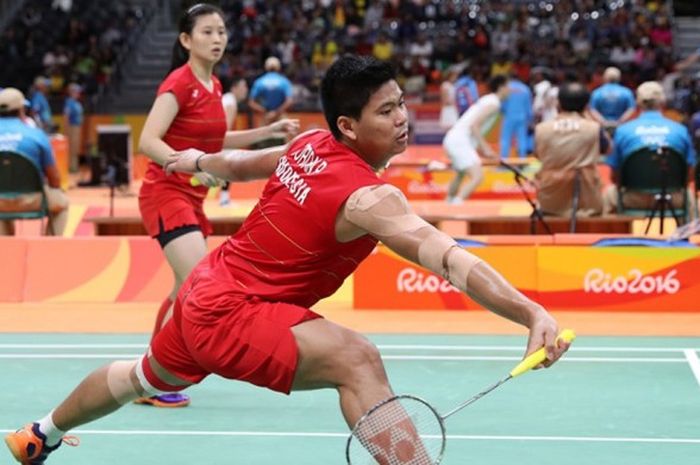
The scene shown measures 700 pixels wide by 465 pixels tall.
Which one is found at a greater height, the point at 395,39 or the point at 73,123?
the point at 395,39

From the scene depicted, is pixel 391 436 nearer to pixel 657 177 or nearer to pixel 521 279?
pixel 521 279

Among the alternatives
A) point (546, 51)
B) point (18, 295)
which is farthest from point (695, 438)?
point (546, 51)

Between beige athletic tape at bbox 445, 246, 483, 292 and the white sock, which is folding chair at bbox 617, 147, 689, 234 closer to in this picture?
the white sock

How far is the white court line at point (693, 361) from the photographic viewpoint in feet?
22.8

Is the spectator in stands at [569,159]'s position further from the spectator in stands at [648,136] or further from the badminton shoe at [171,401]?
the badminton shoe at [171,401]

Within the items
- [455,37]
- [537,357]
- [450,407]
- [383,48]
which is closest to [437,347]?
[450,407]

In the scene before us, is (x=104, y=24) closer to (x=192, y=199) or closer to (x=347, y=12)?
(x=347, y=12)

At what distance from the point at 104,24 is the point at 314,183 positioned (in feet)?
76.7

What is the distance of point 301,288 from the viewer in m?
3.98

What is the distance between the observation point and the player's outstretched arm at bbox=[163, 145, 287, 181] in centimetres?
441

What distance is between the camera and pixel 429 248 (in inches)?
144

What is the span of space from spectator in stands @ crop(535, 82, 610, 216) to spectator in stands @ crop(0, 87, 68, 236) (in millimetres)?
3471

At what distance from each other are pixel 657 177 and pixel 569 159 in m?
0.64

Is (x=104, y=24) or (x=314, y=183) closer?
(x=314, y=183)
